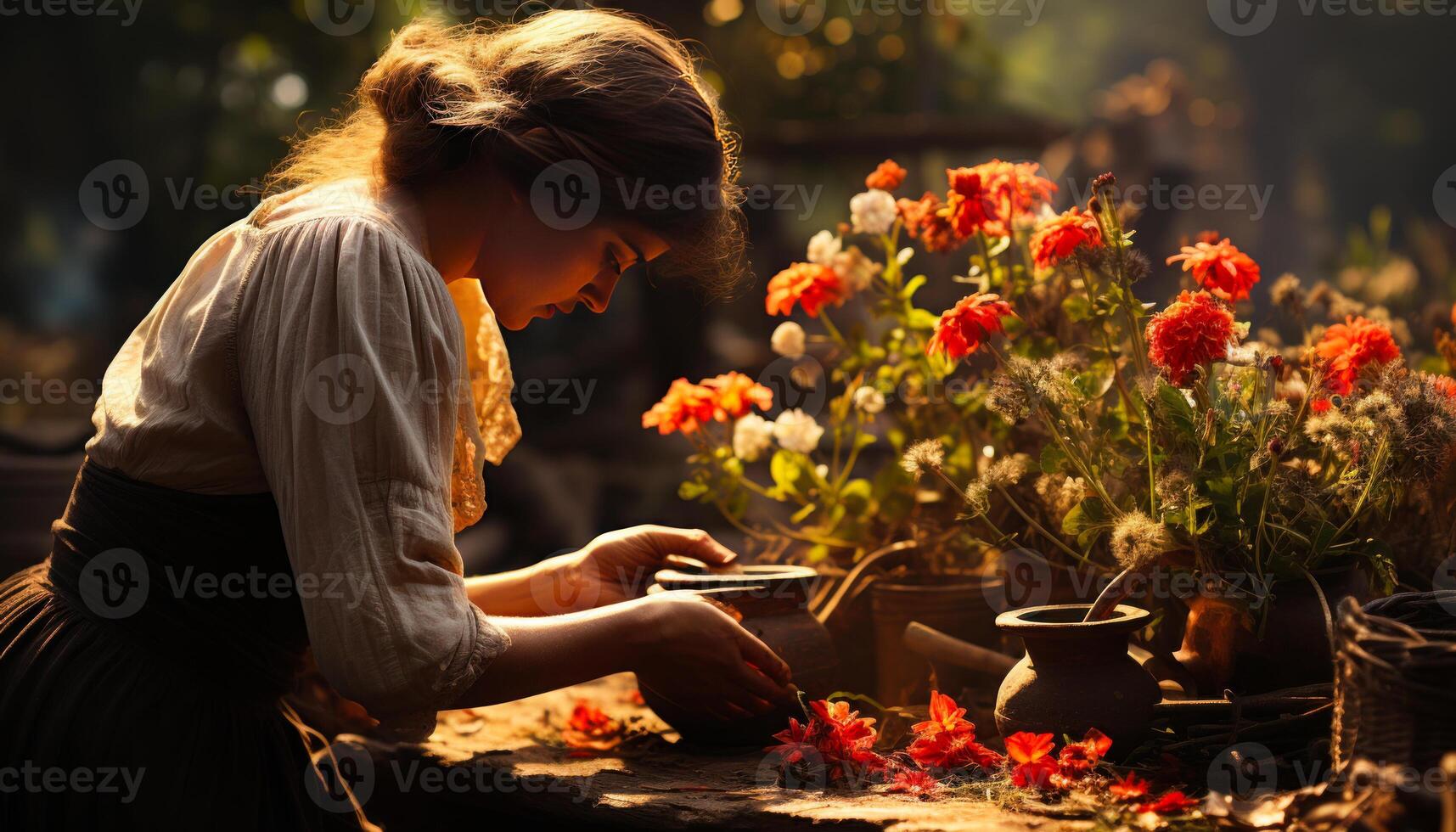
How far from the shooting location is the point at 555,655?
1573mm

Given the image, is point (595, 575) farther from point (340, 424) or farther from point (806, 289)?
point (340, 424)

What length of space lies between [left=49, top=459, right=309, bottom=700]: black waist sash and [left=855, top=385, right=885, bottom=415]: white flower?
1.46 m

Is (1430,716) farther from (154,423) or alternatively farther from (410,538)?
(154,423)

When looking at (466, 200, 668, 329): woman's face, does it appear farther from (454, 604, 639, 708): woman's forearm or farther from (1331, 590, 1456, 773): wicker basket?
(1331, 590, 1456, 773): wicker basket

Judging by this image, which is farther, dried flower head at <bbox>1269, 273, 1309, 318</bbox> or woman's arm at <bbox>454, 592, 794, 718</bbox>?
dried flower head at <bbox>1269, 273, 1309, 318</bbox>

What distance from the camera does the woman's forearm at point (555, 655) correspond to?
60.3 inches

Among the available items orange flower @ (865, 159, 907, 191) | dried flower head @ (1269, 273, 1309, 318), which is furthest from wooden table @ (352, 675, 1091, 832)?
dried flower head @ (1269, 273, 1309, 318)

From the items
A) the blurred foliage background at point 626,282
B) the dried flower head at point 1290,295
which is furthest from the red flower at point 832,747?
the blurred foliage background at point 626,282

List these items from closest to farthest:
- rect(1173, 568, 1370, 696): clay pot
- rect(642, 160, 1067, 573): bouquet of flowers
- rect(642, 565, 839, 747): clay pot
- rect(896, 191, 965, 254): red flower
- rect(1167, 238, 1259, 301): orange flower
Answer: rect(1173, 568, 1370, 696): clay pot < rect(1167, 238, 1259, 301): orange flower < rect(642, 565, 839, 747): clay pot < rect(896, 191, 965, 254): red flower < rect(642, 160, 1067, 573): bouquet of flowers

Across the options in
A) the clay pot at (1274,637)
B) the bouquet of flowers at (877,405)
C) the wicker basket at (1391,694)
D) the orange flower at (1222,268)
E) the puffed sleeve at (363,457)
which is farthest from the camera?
the bouquet of flowers at (877,405)

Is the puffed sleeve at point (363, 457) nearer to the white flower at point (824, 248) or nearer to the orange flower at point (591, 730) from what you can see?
the orange flower at point (591, 730)

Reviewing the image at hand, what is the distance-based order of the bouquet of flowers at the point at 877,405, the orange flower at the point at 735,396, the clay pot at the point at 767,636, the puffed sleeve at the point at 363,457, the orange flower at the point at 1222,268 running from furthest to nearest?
the orange flower at the point at 735,396, the bouquet of flowers at the point at 877,405, the clay pot at the point at 767,636, the orange flower at the point at 1222,268, the puffed sleeve at the point at 363,457

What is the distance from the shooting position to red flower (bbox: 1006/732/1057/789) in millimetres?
1700

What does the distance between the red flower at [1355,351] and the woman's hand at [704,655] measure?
114 cm
